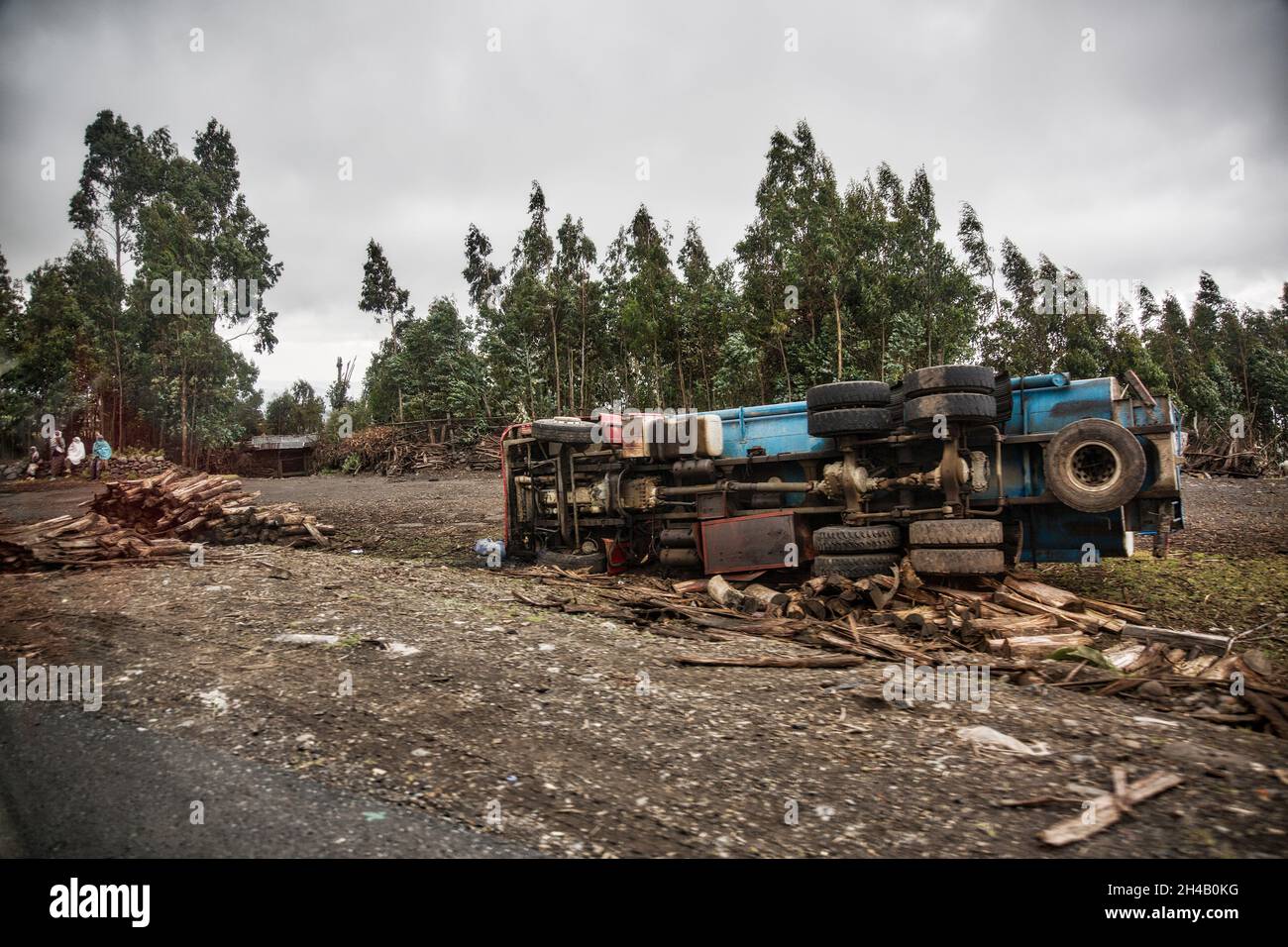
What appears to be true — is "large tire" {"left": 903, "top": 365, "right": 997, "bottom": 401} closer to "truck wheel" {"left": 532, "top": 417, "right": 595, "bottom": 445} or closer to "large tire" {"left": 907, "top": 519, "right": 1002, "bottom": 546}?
"large tire" {"left": 907, "top": 519, "right": 1002, "bottom": 546}

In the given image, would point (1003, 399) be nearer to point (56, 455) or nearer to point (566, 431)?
point (566, 431)

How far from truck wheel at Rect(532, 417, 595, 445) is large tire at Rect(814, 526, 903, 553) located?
3.82m

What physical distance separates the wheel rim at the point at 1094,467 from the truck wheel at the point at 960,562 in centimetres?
107

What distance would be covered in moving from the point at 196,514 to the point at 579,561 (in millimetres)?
7588

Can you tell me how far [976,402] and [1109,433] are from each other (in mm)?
1236

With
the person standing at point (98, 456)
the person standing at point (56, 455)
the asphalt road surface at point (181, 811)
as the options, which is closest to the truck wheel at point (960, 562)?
the asphalt road surface at point (181, 811)

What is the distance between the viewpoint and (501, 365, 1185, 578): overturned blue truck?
6453mm

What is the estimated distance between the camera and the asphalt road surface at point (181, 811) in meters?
2.42

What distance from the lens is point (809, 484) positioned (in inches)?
307

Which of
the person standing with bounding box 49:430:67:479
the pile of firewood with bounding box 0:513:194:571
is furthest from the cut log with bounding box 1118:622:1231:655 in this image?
the person standing with bounding box 49:430:67:479

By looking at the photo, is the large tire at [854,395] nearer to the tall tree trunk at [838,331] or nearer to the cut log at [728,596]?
the cut log at [728,596]

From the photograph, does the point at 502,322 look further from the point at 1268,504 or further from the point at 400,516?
the point at 1268,504
